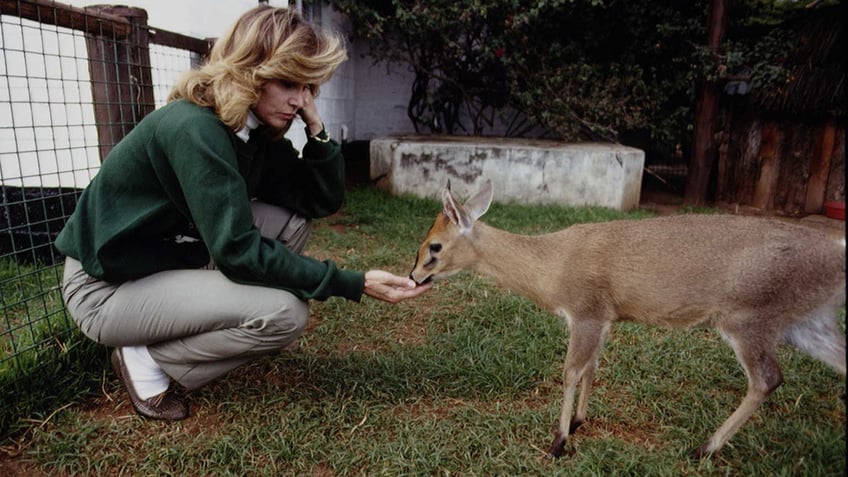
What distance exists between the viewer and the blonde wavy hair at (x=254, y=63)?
8.55ft

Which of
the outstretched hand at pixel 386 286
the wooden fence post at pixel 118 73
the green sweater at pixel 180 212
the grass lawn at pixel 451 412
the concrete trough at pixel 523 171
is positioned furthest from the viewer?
the concrete trough at pixel 523 171

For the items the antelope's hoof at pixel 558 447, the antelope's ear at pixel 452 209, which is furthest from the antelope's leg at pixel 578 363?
the antelope's ear at pixel 452 209

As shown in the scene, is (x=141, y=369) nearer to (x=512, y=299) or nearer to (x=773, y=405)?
(x=512, y=299)

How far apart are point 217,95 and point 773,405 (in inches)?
116

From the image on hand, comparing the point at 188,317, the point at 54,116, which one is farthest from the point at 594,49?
the point at 188,317

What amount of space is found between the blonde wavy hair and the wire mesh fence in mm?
1008

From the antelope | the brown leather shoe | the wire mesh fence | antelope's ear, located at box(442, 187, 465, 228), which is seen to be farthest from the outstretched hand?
the wire mesh fence

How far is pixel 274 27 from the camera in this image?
2652 millimetres

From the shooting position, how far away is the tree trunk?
754 centimetres

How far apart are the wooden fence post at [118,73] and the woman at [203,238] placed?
1.14m

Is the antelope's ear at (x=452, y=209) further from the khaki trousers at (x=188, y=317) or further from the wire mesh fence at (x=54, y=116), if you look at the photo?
the wire mesh fence at (x=54, y=116)

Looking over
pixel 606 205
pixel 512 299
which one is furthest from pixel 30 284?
pixel 606 205

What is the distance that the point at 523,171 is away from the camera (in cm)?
766

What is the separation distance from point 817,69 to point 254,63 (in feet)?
22.1
